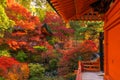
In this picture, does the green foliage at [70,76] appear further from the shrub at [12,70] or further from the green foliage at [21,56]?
the green foliage at [21,56]

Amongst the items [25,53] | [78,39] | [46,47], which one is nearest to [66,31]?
[78,39]

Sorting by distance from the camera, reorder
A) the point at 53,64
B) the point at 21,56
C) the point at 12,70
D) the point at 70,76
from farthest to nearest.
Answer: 1. the point at 53,64
2. the point at 21,56
3. the point at 70,76
4. the point at 12,70

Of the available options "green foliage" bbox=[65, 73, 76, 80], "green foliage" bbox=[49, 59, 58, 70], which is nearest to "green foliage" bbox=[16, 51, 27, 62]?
"green foliage" bbox=[49, 59, 58, 70]

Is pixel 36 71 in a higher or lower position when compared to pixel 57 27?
lower

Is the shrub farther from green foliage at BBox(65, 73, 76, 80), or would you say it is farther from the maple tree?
the maple tree

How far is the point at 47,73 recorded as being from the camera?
25.6 metres

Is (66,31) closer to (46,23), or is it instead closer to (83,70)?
(46,23)

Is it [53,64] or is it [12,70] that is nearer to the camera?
[12,70]

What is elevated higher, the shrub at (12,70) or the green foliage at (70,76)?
the shrub at (12,70)

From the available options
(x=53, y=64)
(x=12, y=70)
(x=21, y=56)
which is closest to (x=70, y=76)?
(x=12, y=70)

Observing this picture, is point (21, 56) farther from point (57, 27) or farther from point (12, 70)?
point (57, 27)

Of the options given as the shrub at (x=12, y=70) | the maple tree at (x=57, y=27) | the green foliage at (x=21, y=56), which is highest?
the maple tree at (x=57, y=27)

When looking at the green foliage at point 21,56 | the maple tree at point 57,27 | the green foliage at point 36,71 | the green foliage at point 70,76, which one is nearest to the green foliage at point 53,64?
the green foliage at point 36,71

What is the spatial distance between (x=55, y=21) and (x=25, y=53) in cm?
731
